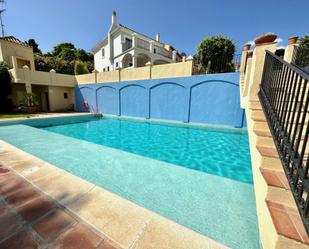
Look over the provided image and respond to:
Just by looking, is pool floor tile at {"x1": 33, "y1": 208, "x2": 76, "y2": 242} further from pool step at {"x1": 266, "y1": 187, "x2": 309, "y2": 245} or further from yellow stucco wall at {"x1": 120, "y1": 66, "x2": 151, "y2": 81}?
yellow stucco wall at {"x1": 120, "y1": 66, "x2": 151, "y2": 81}

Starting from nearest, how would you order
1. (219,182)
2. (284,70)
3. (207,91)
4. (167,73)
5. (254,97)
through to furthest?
(284,70) → (219,182) → (254,97) → (207,91) → (167,73)

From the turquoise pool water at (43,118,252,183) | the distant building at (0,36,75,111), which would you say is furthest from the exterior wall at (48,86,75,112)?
the turquoise pool water at (43,118,252,183)

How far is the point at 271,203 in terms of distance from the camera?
1.57 meters

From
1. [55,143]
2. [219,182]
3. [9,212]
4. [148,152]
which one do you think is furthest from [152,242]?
[55,143]

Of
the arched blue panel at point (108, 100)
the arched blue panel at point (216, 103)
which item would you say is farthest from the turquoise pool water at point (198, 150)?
the arched blue panel at point (108, 100)

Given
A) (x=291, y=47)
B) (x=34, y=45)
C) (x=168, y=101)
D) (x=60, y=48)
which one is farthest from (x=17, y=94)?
(x=34, y=45)

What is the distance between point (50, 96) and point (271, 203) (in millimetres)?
18554

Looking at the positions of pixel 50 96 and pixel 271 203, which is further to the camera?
pixel 50 96

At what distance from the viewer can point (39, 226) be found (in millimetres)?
1628

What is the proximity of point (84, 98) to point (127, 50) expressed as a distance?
7.76 m

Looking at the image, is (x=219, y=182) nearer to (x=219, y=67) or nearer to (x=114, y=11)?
(x=219, y=67)

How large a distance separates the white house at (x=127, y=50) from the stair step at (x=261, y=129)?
17.1m

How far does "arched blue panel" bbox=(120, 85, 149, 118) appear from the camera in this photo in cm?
1231

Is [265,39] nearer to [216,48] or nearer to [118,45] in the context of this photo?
[216,48]
